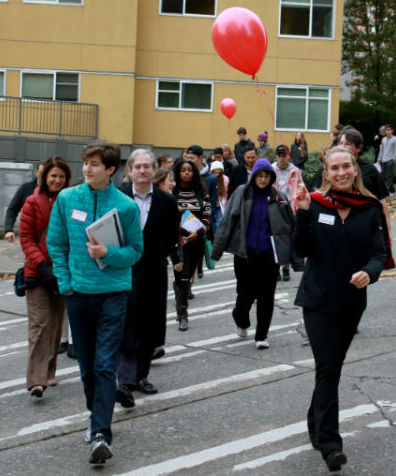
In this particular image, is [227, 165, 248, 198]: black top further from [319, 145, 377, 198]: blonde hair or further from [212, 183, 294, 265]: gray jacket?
[319, 145, 377, 198]: blonde hair

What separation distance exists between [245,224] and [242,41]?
395 centimetres

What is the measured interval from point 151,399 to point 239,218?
2646mm

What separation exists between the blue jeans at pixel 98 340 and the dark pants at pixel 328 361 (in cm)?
123

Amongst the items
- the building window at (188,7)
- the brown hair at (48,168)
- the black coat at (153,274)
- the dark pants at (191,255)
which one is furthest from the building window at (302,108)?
the black coat at (153,274)

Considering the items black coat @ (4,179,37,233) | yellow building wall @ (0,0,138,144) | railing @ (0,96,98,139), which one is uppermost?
yellow building wall @ (0,0,138,144)

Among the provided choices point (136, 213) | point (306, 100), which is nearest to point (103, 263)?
point (136, 213)

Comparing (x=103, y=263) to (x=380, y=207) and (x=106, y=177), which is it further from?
(x=380, y=207)

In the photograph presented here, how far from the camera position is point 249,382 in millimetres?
7090

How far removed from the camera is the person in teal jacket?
528cm

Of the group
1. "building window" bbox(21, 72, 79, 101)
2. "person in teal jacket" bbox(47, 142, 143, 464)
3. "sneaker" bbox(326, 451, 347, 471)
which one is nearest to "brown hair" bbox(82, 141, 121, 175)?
"person in teal jacket" bbox(47, 142, 143, 464)

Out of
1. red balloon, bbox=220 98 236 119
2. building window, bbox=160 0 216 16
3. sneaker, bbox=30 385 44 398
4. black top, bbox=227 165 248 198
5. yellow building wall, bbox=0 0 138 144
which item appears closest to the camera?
sneaker, bbox=30 385 44 398

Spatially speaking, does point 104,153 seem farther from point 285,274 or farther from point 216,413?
point 285,274

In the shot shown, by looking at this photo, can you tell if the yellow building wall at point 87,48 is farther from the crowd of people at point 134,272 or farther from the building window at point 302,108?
the crowd of people at point 134,272

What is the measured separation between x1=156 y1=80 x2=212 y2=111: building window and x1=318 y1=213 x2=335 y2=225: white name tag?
22352 mm
